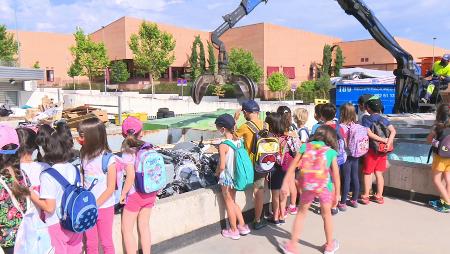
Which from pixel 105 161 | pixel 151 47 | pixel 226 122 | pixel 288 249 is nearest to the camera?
pixel 105 161

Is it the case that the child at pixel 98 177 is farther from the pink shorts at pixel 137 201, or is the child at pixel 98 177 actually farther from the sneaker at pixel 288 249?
the sneaker at pixel 288 249

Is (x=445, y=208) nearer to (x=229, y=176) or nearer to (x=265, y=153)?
(x=265, y=153)

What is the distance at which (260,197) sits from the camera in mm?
4836

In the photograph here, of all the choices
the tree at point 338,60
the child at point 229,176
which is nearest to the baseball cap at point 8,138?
the child at point 229,176

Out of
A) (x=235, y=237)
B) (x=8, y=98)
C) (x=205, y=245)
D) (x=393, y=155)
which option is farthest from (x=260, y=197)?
(x=8, y=98)

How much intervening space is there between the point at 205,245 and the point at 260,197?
88 cm

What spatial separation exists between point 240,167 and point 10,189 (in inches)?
91.9

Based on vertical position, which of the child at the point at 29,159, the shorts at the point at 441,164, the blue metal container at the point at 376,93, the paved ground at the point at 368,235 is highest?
the blue metal container at the point at 376,93

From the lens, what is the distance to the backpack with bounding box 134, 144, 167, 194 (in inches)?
146

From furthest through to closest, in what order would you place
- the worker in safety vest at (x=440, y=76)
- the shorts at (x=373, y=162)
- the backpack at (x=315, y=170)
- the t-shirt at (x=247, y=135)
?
the worker in safety vest at (x=440, y=76) → the shorts at (x=373, y=162) → the t-shirt at (x=247, y=135) → the backpack at (x=315, y=170)

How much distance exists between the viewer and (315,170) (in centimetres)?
405

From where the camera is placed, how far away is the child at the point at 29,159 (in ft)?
10.0

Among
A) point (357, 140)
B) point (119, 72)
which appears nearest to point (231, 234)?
point (357, 140)

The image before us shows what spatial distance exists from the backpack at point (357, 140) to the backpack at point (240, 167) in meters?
1.77
